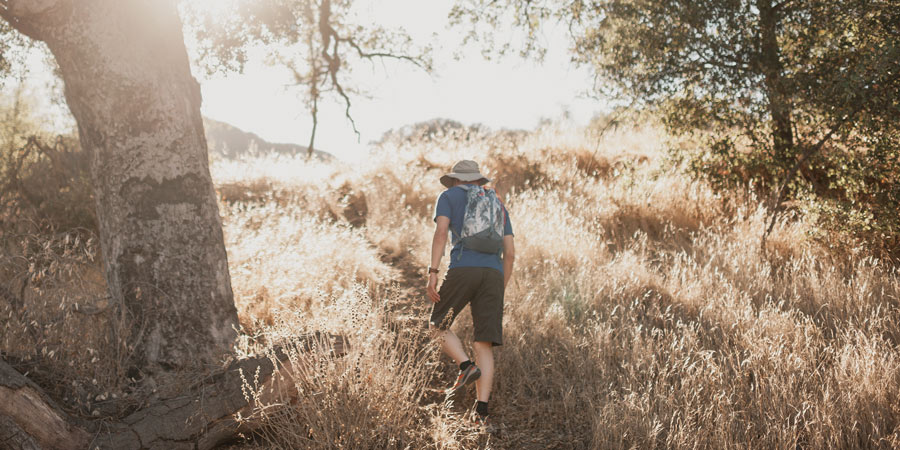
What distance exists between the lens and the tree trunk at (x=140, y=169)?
419 cm

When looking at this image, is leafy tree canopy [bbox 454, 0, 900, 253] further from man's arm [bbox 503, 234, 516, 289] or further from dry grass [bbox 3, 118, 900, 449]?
man's arm [bbox 503, 234, 516, 289]

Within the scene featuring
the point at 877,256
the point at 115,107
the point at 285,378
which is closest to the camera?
the point at 285,378

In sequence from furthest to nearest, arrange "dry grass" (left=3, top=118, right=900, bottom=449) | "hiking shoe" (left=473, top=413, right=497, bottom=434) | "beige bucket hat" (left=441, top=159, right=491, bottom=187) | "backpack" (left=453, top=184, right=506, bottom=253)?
"beige bucket hat" (left=441, top=159, right=491, bottom=187), "backpack" (left=453, top=184, right=506, bottom=253), "hiking shoe" (left=473, top=413, right=497, bottom=434), "dry grass" (left=3, top=118, right=900, bottom=449)

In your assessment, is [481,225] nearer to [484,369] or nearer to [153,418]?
[484,369]

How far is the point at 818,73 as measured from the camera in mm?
7039

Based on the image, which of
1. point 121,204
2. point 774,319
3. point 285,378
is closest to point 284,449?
point 285,378

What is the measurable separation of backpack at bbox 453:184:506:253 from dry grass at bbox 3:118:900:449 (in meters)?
0.75

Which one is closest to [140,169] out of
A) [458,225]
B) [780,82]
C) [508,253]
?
[458,225]

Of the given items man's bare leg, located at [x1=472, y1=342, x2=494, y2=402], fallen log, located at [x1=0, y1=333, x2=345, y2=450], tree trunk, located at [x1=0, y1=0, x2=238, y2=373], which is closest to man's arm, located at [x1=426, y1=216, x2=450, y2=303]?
man's bare leg, located at [x1=472, y1=342, x2=494, y2=402]

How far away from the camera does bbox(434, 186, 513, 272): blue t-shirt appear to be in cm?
448

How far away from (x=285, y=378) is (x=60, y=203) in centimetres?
773

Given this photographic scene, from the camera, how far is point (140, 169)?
4262 mm

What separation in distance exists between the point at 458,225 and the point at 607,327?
6.57 ft

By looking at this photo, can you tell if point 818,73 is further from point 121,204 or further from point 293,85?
point 293,85
